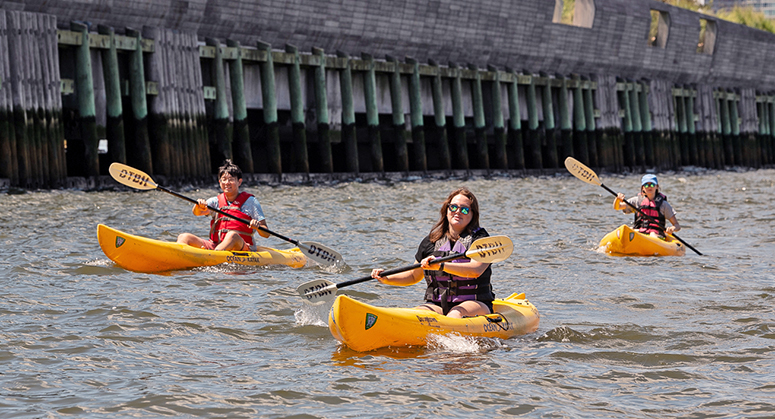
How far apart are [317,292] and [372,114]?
53.9ft

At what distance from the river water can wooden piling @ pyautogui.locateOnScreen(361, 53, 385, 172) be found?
31.5 ft

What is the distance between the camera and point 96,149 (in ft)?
58.1

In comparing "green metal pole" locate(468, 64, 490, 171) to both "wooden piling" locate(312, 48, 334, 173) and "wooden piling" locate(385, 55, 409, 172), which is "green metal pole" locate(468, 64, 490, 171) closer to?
Answer: "wooden piling" locate(385, 55, 409, 172)

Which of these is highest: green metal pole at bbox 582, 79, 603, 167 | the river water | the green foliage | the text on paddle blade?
the green foliage

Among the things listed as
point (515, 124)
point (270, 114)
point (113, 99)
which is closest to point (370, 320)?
point (113, 99)

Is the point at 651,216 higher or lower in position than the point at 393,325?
higher

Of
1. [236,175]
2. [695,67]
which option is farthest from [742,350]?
[695,67]

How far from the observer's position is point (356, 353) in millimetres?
7000

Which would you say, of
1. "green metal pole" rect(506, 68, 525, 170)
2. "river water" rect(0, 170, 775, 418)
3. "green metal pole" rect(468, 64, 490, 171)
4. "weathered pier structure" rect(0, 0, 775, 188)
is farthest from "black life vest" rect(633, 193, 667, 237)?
"green metal pole" rect(506, 68, 525, 170)

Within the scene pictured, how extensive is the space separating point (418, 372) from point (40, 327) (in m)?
3.06

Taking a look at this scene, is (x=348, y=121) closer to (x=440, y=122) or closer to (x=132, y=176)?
(x=440, y=122)

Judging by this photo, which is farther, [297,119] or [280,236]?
[297,119]

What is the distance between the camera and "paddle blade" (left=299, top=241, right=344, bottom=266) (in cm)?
1032

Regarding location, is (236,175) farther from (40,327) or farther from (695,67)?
(695,67)
